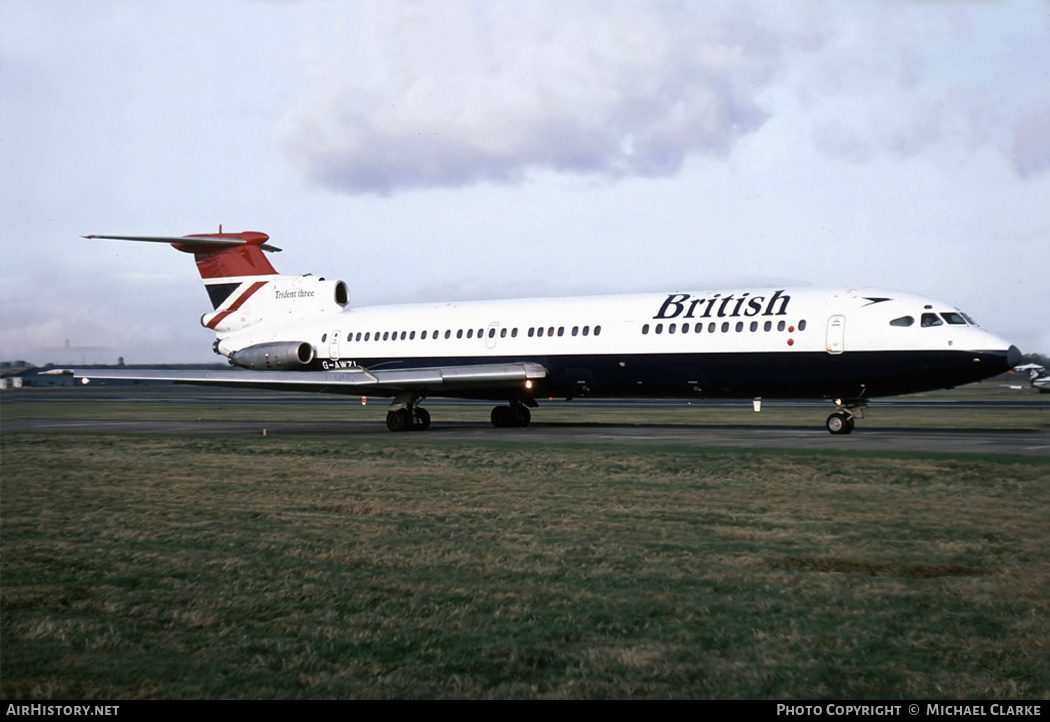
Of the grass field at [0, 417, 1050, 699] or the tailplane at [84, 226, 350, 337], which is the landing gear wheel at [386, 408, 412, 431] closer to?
the tailplane at [84, 226, 350, 337]

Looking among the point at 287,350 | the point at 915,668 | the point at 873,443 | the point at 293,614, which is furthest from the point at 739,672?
the point at 287,350

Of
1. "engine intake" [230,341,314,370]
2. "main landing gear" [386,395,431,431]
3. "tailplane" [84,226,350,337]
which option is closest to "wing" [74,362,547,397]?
"main landing gear" [386,395,431,431]

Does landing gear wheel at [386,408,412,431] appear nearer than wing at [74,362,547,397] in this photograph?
No

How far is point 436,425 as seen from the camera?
32.5 metres

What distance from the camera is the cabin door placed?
23.7 m

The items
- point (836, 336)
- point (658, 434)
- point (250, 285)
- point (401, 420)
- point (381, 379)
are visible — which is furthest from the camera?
point (250, 285)

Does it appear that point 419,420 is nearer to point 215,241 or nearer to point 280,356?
point 280,356

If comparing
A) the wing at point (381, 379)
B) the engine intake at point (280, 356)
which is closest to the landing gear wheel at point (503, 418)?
the wing at point (381, 379)

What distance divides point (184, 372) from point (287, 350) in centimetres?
508

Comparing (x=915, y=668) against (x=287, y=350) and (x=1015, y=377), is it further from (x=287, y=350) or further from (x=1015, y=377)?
(x=1015, y=377)

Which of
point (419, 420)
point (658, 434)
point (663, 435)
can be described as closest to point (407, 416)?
point (419, 420)

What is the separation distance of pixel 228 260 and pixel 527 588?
30.0m

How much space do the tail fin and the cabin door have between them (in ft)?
67.3

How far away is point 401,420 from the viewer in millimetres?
29562
